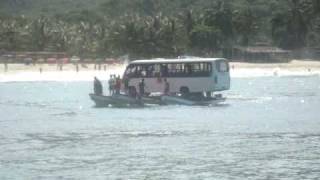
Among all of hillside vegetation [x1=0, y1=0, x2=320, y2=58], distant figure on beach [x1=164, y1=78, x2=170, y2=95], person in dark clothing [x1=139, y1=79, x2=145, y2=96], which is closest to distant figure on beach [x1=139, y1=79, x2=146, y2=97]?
person in dark clothing [x1=139, y1=79, x2=145, y2=96]

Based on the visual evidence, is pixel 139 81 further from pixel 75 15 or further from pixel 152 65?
pixel 75 15

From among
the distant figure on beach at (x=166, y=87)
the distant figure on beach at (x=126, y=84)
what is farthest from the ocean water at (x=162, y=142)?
the distant figure on beach at (x=126, y=84)

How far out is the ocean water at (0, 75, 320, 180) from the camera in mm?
23969

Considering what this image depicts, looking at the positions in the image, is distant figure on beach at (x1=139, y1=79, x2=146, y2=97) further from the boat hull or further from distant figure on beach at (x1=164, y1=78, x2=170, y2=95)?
distant figure on beach at (x1=164, y1=78, x2=170, y2=95)

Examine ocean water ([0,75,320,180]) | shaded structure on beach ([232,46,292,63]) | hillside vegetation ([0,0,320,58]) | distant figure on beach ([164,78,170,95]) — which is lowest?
ocean water ([0,75,320,180])

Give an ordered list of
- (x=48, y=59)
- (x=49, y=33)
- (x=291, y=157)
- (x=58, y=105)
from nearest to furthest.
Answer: (x=291, y=157) → (x=58, y=105) → (x=48, y=59) → (x=49, y=33)

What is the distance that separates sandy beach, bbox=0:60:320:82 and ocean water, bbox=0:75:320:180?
152 feet

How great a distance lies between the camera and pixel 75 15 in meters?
181

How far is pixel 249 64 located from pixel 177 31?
12.9 m

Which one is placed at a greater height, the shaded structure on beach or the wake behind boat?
the shaded structure on beach

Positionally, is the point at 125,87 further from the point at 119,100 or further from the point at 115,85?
the point at 119,100

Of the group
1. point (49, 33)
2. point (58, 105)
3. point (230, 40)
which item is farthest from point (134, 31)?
point (58, 105)

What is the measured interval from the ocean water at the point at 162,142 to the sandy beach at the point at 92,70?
46474 mm

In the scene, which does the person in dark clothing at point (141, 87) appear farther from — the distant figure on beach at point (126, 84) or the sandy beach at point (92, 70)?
the sandy beach at point (92, 70)
